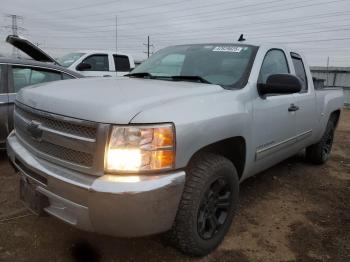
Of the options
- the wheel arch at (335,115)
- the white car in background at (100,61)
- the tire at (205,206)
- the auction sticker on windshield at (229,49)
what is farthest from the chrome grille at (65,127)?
the white car in background at (100,61)

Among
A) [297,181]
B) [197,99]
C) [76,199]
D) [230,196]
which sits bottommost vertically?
[297,181]

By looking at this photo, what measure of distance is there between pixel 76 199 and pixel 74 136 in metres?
0.40

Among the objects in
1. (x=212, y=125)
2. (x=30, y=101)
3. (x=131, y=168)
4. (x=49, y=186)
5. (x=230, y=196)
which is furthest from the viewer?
(x=230, y=196)

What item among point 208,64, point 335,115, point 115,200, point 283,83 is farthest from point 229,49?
point 335,115

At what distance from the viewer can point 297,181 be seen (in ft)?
15.9

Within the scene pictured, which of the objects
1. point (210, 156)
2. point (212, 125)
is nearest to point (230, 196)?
point (210, 156)

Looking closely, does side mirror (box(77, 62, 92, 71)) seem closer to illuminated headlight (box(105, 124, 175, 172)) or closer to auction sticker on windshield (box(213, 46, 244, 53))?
auction sticker on windshield (box(213, 46, 244, 53))

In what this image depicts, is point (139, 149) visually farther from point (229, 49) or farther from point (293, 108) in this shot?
point (293, 108)

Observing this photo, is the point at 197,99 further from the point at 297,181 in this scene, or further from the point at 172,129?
the point at 297,181

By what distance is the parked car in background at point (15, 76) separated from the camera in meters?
4.63

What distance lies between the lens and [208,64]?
3.54m

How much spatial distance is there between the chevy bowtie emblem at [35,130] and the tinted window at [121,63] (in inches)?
340

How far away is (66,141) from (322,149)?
4.38 m

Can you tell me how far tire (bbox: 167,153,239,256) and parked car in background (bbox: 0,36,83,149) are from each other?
10.1 ft
